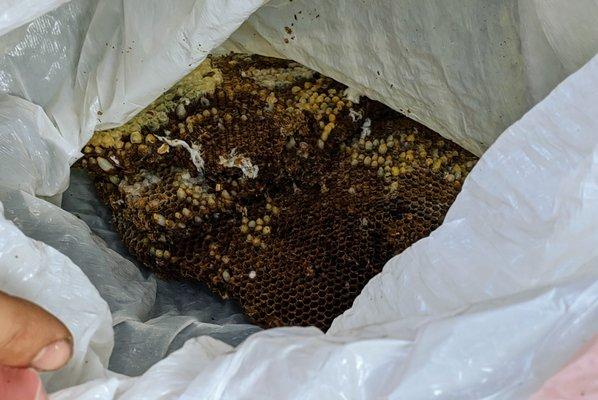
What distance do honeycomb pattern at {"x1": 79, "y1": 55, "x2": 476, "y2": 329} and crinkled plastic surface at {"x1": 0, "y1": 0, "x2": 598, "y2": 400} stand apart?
5 cm

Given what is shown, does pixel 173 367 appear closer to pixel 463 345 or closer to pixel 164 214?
pixel 463 345

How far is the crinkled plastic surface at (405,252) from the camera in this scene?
0.50 meters

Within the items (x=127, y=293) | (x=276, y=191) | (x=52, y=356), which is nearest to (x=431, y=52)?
(x=276, y=191)

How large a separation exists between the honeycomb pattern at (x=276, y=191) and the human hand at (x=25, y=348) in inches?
16.3

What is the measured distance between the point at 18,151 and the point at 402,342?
1.74 feet

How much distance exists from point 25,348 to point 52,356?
22mm

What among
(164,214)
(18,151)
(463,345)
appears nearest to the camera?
(463,345)

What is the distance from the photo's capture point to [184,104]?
3.24ft

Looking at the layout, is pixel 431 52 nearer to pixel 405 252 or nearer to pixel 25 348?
pixel 405 252

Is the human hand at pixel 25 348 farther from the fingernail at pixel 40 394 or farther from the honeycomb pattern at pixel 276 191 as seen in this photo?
the honeycomb pattern at pixel 276 191

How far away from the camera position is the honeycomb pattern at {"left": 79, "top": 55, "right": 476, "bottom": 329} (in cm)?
92

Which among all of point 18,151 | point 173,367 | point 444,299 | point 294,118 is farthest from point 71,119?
point 444,299

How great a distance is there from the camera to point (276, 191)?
0.99m

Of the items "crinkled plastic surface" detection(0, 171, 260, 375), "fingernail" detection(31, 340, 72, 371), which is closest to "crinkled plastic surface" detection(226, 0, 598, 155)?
"crinkled plastic surface" detection(0, 171, 260, 375)
